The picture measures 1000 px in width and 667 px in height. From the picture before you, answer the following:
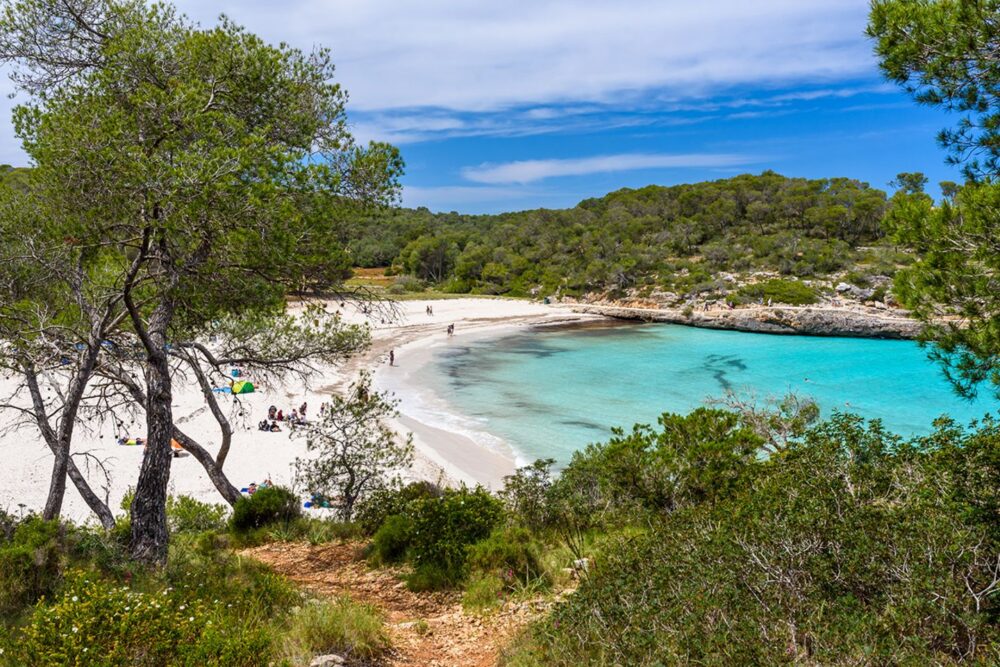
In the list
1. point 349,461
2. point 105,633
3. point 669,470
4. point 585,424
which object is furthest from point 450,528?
point 585,424

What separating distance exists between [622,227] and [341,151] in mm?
82399

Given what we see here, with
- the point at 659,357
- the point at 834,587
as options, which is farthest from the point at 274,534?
the point at 659,357

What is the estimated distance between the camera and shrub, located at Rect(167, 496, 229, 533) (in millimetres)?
10992

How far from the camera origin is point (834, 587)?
4.08 m

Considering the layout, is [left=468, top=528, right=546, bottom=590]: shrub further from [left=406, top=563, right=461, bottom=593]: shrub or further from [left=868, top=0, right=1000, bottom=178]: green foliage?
[left=868, top=0, right=1000, bottom=178]: green foliage

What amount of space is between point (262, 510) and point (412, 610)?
202 inches

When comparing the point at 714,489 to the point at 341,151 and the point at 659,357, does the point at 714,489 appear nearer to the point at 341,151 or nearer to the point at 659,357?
the point at 341,151

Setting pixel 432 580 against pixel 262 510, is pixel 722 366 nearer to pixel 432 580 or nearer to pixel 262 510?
pixel 262 510

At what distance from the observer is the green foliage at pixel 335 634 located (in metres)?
4.65

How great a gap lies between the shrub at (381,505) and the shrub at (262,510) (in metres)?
1.34

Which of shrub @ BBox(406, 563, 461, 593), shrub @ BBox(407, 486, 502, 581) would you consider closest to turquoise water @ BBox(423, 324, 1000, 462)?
shrub @ BBox(407, 486, 502, 581)

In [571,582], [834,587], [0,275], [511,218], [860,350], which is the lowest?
[860,350]

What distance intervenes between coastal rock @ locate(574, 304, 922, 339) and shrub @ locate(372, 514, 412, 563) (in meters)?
54.2

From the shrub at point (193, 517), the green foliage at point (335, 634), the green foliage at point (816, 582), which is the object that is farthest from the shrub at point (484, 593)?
the shrub at point (193, 517)
